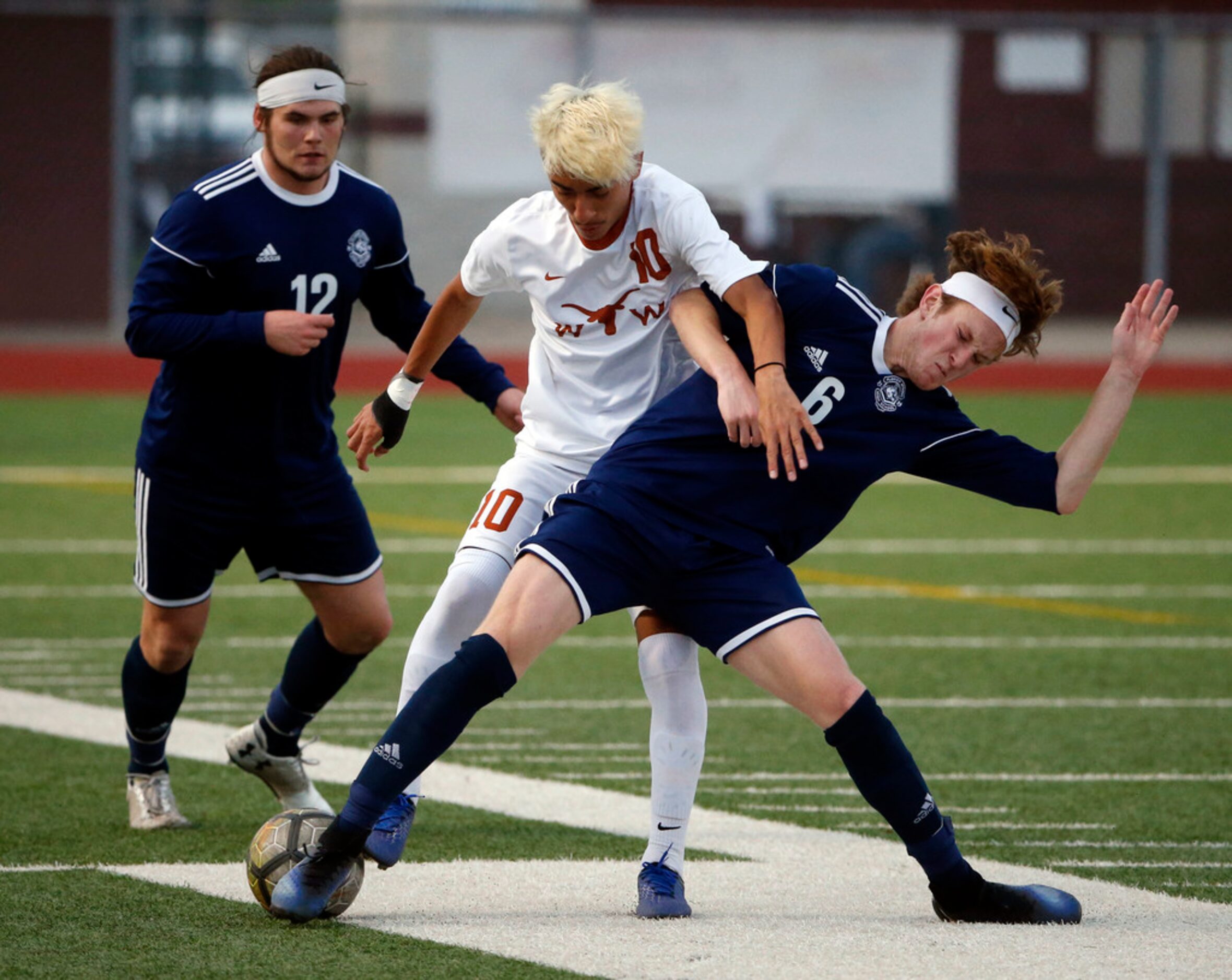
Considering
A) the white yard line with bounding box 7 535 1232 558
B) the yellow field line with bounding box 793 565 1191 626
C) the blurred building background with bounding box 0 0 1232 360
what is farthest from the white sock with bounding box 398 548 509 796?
the blurred building background with bounding box 0 0 1232 360

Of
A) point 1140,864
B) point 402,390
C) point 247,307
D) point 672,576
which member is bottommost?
point 1140,864

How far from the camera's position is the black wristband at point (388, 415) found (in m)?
5.26

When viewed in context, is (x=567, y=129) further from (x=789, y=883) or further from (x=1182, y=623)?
(x=1182, y=623)

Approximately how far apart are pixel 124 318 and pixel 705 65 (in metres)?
6.32

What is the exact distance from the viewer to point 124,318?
61.9ft

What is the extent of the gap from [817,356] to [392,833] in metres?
1.57

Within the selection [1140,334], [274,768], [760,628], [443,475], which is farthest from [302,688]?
[443,475]

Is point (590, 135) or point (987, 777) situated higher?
point (590, 135)

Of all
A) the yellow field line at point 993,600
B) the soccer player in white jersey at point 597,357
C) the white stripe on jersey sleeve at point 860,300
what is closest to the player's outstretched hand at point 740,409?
the soccer player in white jersey at point 597,357

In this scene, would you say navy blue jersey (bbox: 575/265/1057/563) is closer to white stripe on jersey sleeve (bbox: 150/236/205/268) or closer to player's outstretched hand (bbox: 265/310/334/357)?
player's outstretched hand (bbox: 265/310/334/357)

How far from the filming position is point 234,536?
17.6ft

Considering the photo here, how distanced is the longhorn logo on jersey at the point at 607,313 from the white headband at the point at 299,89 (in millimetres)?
933

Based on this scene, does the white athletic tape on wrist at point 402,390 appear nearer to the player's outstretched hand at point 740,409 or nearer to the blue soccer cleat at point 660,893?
the player's outstretched hand at point 740,409

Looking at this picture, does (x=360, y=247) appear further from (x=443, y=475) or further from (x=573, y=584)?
(x=443, y=475)
